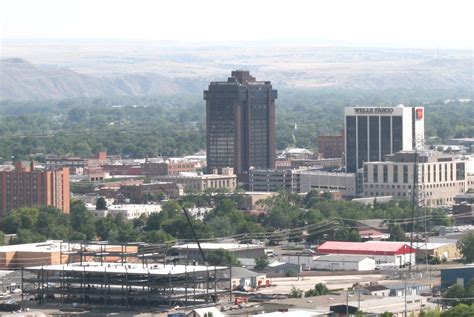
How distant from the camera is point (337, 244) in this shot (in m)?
73.5

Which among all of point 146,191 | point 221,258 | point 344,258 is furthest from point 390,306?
point 146,191

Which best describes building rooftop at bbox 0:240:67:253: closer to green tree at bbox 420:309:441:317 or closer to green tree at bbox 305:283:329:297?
green tree at bbox 305:283:329:297

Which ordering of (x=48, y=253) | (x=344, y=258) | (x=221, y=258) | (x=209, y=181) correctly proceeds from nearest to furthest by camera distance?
(x=48, y=253), (x=221, y=258), (x=344, y=258), (x=209, y=181)

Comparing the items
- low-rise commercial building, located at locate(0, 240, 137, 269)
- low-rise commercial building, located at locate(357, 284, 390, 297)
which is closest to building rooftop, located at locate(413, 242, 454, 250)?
low-rise commercial building, located at locate(0, 240, 137, 269)

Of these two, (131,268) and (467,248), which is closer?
(131,268)

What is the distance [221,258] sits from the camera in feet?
221

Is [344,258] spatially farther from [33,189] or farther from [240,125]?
[240,125]

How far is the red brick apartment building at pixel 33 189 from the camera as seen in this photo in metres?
92.3

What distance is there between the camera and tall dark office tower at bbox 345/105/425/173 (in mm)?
106250

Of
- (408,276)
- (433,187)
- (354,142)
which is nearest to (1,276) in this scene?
(408,276)

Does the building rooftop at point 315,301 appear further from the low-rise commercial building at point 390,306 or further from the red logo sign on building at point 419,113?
the red logo sign on building at point 419,113

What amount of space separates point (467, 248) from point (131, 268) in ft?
50.1

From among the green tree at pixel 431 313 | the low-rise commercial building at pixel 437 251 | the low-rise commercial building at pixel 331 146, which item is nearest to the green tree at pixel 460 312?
the green tree at pixel 431 313

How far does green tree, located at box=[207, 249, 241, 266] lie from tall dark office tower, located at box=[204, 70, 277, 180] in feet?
146
